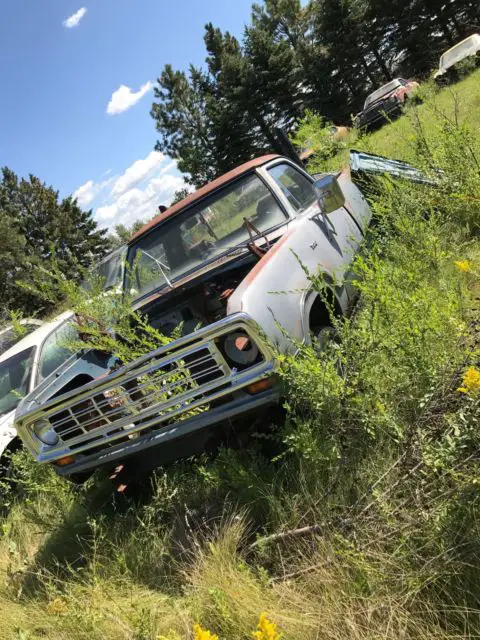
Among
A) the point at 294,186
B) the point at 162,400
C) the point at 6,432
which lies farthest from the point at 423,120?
the point at 6,432

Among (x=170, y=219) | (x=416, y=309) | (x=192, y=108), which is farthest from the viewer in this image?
(x=192, y=108)

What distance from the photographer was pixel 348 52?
33.0 metres

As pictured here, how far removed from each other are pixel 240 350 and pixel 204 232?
1.68 metres

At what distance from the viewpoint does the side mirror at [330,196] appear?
3.75 meters

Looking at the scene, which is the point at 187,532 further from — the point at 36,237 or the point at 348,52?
the point at 348,52

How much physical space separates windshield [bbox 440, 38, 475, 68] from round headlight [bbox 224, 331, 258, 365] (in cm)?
1807

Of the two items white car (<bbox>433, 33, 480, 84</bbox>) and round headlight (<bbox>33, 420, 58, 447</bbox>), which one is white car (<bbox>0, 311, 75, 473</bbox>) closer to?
round headlight (<bbox>33, 420, 58, 447</bbox>)

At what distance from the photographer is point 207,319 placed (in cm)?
389

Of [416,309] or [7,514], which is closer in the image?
[416,309]

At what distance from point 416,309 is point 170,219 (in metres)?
2.52

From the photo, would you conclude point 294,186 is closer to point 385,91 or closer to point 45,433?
point 45,433

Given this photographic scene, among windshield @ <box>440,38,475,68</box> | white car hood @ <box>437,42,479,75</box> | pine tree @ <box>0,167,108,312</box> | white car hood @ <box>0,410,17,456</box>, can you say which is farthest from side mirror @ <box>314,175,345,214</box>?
pine tree @ <box>0,167,108,312</box>

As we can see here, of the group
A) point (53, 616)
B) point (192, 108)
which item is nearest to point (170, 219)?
point (53, 616)

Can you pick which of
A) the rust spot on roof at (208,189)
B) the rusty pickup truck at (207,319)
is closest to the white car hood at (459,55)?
the rusty pickup truck at (207,319)
